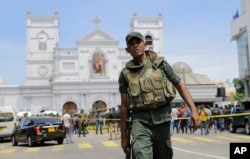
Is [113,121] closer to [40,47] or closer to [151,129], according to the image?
[151,129]

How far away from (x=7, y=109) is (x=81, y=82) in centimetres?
4190

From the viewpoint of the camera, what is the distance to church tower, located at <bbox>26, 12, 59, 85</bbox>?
235 ft

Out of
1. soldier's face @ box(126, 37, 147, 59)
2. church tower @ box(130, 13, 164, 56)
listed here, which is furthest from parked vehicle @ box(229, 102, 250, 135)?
church tower @ box(130, 13, 164, 56)

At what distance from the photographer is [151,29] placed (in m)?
74.2

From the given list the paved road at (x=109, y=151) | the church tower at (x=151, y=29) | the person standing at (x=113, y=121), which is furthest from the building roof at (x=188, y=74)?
the paved road at (x=109, y=151)

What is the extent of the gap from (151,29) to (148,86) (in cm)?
6987

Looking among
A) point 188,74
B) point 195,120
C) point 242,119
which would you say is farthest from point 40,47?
point 195,120

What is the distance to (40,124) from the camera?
765 inches

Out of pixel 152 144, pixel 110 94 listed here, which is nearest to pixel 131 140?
pixel 152 144

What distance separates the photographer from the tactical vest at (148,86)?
16.5ft

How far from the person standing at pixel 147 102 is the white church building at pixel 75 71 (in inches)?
2326

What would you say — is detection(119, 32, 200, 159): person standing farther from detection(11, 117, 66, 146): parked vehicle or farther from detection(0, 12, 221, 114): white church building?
detection(0, 12, 221, 114): white church building

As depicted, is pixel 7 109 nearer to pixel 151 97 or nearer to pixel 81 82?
pixel 151 97

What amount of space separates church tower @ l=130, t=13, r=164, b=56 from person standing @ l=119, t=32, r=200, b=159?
68.8 m
